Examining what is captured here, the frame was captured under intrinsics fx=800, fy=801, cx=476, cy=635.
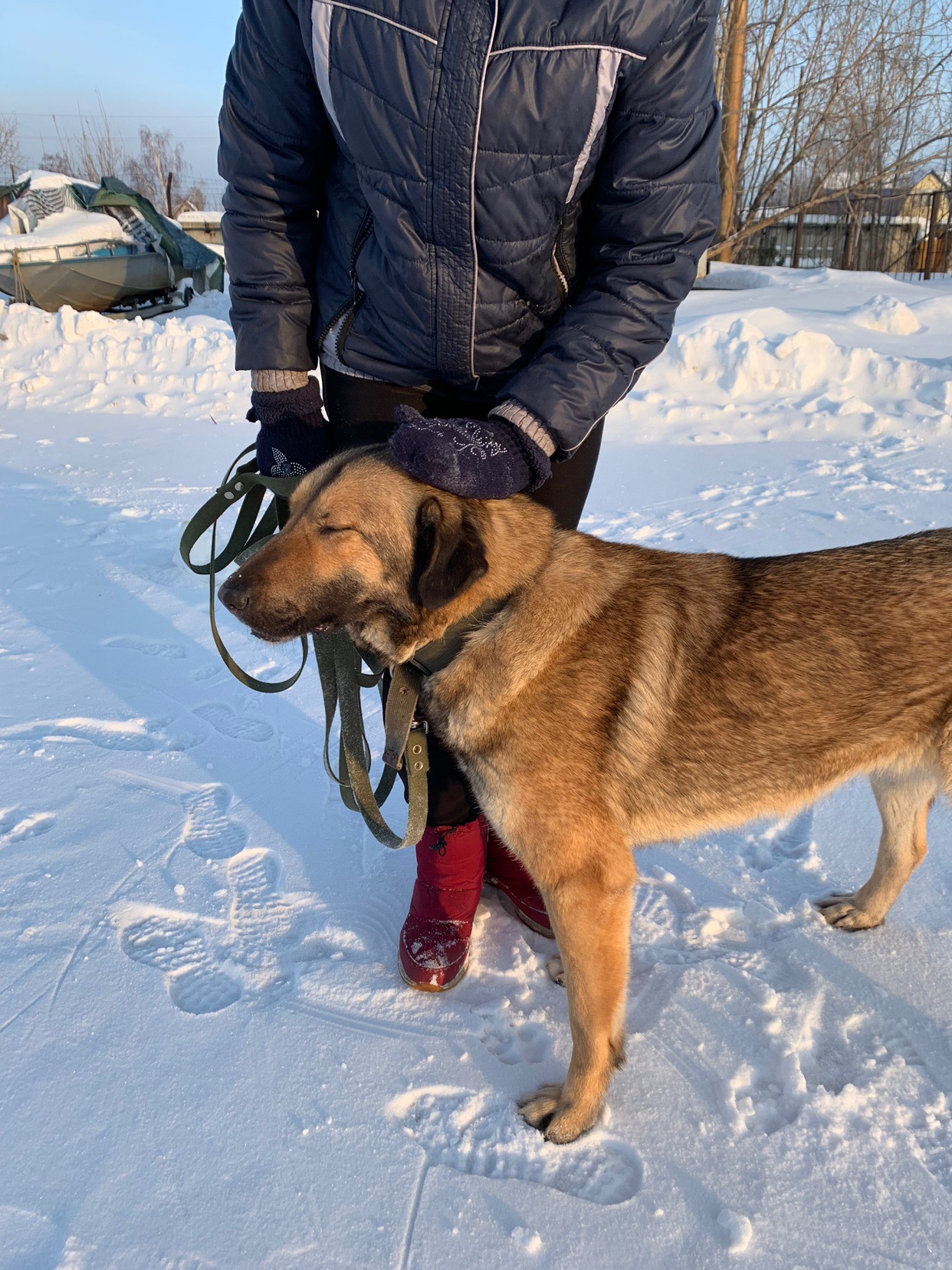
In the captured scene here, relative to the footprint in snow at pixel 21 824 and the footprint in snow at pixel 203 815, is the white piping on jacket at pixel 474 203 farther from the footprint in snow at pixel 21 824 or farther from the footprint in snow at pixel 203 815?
the footprint in snow at pixel 21 824

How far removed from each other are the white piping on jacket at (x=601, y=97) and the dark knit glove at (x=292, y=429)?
0.86 meters

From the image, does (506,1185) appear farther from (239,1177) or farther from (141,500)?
(141,500)

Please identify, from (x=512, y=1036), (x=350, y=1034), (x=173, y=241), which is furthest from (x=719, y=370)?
(x=173, y=241)

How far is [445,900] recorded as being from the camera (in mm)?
2379

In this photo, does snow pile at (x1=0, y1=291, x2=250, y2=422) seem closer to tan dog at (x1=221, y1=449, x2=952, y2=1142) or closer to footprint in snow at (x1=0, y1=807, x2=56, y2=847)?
footprint in snow at (x1=0, y1=807, x2=56, y2=847)

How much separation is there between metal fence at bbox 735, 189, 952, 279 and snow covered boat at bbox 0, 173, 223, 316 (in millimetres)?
12393

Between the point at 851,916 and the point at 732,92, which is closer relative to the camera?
the point at 851,916

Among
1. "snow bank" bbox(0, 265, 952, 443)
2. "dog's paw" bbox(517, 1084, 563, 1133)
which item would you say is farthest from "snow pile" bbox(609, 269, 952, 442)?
"dog's paw" bbox(517, 1084, 563, 1133)

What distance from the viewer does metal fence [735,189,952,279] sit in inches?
685

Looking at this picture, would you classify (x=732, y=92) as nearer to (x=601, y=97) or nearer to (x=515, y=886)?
(x=601, y=97)

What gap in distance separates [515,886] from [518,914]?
0.29 ft

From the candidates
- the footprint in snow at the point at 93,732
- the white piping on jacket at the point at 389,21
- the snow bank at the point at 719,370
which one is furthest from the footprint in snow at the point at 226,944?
the snow bank at the point at 719,370

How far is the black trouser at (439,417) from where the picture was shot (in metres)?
2.12

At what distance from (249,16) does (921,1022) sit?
298 cm
